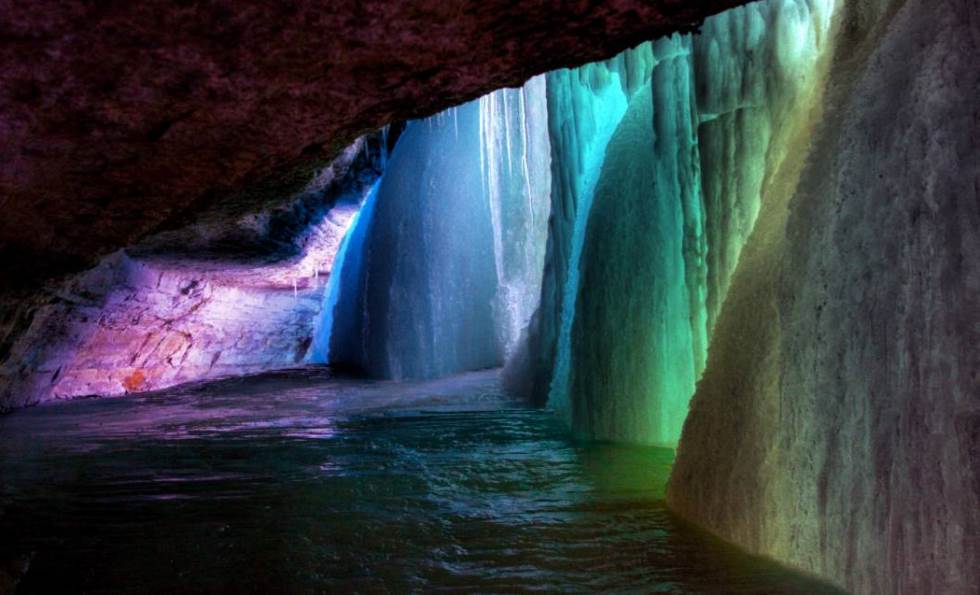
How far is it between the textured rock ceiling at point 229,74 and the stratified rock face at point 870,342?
2.34 ft

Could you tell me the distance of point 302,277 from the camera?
1605 cm

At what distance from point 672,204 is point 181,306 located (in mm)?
9982

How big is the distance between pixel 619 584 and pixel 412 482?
207 cm

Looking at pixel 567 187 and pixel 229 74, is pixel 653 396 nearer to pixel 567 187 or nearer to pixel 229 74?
pixel 567 187

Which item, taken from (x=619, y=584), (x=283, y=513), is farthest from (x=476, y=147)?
(x=619, y=584)

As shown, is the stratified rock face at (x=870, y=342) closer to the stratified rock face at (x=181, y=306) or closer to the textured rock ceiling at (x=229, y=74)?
the textured rock ceiling at (x=229, y=74)

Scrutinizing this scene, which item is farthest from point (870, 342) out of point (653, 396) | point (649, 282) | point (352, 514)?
point (649, 282)

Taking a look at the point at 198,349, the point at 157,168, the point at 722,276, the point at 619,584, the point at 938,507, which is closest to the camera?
the point at 938,507

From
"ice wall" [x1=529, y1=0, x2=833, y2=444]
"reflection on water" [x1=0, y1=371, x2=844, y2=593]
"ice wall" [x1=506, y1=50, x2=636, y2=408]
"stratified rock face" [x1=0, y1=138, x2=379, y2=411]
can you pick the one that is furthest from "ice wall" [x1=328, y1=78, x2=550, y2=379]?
"reflection on water" [x1=0, y1=371, x2=844, y2=593]

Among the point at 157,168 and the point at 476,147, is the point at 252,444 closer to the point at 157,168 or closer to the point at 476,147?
the point at 157,168

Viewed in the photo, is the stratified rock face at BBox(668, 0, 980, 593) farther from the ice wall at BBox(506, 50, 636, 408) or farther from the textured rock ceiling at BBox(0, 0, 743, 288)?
the ice wall at BBox(506, 50, 636, 408)

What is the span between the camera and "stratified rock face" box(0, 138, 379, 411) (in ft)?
31.3

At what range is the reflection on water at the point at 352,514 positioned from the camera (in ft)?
9.11

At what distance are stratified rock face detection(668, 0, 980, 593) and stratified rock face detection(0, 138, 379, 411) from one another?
5.25m
